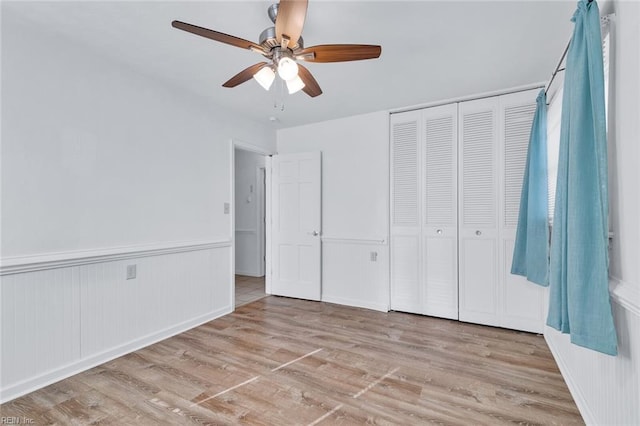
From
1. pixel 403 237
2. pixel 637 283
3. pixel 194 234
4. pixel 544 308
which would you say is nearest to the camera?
pixel 637 283

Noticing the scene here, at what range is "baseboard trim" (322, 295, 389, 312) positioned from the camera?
380 cm

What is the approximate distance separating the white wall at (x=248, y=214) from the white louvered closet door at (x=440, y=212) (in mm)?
3335

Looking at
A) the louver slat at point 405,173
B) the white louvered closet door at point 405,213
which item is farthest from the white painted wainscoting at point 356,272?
the louver slat at point 405,173

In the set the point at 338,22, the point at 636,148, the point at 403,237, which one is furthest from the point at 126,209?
the point at 636,148

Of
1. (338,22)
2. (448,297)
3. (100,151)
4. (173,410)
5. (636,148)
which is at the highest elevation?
(338,22)

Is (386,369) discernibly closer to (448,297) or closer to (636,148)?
(448,297)

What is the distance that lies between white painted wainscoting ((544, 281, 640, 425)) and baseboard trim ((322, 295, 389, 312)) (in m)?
2.06

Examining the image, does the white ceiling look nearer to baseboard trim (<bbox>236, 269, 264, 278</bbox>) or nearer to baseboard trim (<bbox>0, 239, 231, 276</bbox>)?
baseboard trim (<bbox>0, 239, 231, 276</bbox>)

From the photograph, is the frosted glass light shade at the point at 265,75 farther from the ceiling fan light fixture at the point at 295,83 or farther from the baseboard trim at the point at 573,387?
the baseboard trim at the point at 573,387

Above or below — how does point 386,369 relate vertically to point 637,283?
below

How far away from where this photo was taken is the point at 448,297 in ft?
11.5

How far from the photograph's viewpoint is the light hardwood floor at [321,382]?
187cm

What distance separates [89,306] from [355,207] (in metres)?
2.90

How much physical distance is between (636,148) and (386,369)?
2.03 meters
